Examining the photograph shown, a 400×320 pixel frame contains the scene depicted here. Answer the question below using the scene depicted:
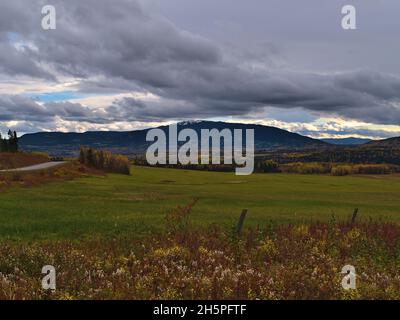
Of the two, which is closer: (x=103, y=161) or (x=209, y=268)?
(x=209, y=268)

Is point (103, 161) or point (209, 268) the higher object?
point (103, 161)

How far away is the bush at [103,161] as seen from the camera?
119875mm

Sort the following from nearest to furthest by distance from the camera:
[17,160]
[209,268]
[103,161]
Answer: [209,268] < [17,160] < [103,161]

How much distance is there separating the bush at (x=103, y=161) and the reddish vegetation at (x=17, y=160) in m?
11.9

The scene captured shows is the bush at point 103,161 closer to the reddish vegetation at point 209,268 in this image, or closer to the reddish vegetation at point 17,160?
the reddish vegetation at point 17,160

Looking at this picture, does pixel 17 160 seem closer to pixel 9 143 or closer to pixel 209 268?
pixel 9 143

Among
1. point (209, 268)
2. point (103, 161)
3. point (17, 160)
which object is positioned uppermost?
point (17, 160)

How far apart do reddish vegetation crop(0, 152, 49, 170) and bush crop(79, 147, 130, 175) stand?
39.0 ft

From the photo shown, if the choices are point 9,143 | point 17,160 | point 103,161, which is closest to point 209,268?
point 17,160

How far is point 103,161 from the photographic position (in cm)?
12606

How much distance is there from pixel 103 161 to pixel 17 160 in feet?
94.6

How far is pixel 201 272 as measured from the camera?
1361 cm

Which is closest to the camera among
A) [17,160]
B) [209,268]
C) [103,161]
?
[209,268]

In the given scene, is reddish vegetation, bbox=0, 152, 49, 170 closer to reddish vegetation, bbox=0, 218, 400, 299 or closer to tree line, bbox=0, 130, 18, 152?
tree line, bbox=0, 130, 18, 152
